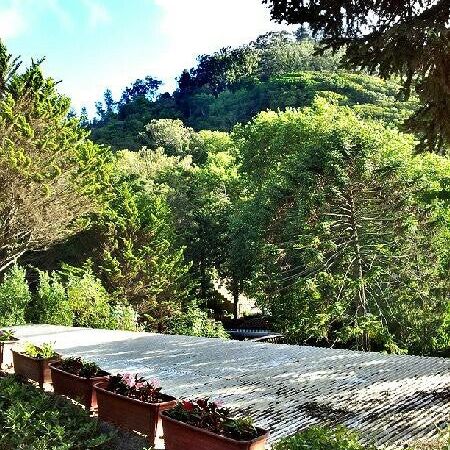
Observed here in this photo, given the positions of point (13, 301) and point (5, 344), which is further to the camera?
point (13, 301)

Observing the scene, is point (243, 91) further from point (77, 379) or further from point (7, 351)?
point (77, 379)

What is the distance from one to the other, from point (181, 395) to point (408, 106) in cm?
3836

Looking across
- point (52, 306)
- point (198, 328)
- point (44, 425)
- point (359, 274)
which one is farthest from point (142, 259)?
point (44, 425)

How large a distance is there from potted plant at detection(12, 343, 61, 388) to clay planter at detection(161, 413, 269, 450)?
3325 mm

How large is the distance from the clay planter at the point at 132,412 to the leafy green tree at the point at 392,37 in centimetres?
355

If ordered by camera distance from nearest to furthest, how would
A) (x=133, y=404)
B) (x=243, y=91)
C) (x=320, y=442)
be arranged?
1. (x=320, y=442)
2. (x=133, y=404)
3. (x=243, y=91)

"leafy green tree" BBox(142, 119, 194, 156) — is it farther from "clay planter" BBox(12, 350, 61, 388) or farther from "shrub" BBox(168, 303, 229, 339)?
"clay planter" BBox(12, 350, 61, 388)

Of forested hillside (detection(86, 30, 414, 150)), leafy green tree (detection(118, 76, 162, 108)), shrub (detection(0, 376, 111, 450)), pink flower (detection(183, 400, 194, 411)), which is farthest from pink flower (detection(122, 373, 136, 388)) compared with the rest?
leafy green tree (detection(118, 76, 162, 108))

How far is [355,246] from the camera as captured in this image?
16.8 metres

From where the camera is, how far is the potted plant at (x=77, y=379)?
624cm

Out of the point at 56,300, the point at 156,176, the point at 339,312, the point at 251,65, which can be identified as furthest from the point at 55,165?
the point at 251,65

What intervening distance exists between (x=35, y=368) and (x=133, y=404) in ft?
9.18

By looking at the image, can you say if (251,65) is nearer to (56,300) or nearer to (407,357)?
(56,300)

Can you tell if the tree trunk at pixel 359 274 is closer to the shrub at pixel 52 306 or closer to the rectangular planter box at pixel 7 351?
the shrub at pixel 52 306
